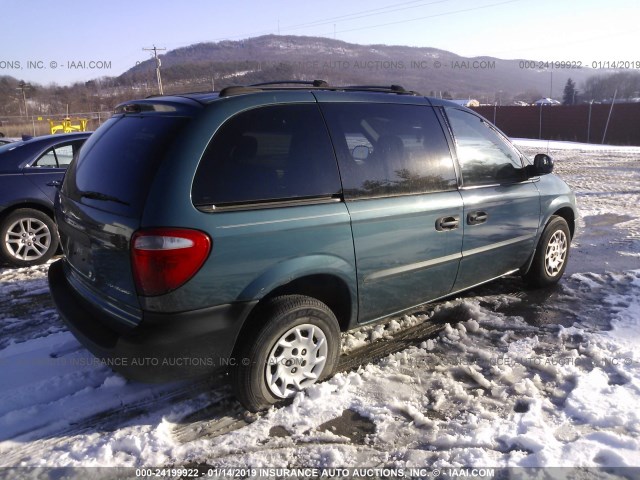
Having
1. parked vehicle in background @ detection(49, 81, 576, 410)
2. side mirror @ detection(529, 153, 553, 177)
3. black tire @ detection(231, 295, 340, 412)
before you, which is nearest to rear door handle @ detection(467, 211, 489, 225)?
parked vehicle in background @ detection(49, 81, 576, 410)

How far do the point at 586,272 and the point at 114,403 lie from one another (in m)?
4.95

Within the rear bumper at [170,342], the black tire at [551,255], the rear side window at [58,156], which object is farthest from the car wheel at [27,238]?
the black tire at [551,255]

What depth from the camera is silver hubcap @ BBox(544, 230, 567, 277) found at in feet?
15.8

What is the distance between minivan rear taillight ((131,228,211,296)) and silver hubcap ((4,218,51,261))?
393cm

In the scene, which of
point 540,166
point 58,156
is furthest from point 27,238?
point 540,166

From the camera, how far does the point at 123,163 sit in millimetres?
2742

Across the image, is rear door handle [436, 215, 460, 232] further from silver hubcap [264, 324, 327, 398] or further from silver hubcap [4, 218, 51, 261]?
silver hubcap [4, 218, 51, 261]

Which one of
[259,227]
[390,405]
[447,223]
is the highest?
[259,227]

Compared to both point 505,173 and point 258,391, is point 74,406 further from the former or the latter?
point 505,173

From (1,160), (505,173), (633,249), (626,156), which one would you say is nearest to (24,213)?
(1,160)

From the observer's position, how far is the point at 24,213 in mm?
5523

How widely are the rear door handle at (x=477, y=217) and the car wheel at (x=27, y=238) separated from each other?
4.63m

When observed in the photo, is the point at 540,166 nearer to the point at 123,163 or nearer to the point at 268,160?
the point at 268,160

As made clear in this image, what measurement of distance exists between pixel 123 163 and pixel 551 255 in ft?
13.3
